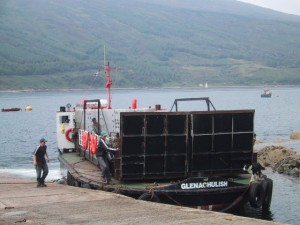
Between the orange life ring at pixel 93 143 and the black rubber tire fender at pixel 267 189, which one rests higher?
the orange life ring at pixel 93 143

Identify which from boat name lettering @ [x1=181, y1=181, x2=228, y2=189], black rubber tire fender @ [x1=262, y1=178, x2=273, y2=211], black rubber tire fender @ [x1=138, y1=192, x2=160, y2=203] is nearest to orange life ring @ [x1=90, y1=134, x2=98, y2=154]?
black rubber tire fender @ [x1=138, y1=192, x2=160, y2=203]

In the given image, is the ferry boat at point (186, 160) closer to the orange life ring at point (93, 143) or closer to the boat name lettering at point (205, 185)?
the boat name lettering at point (205, 185)

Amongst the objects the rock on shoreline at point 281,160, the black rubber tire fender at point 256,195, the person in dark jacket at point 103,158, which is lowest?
the rock on shoreline at point 281,160

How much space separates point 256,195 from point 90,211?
6.67m

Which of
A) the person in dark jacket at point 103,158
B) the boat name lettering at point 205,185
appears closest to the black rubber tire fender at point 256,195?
the boat name lettering at point 205,185

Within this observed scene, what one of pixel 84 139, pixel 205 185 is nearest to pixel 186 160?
pixel 205 185

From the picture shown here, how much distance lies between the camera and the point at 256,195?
2034 centimetres

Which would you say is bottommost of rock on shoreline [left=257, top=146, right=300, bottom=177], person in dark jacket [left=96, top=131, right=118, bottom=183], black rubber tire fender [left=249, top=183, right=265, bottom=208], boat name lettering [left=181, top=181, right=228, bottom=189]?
rock on shoreline [left=257, top=146, right=300, bottom=177]

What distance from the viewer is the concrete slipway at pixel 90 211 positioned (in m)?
15.0

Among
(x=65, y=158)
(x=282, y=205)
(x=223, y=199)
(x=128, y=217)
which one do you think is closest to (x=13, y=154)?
(x=65, y=158)

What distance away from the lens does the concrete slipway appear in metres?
15.0

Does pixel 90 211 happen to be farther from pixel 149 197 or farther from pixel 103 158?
pixel 103 158

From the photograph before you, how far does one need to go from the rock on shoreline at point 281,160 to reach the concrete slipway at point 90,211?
17517 millimetres

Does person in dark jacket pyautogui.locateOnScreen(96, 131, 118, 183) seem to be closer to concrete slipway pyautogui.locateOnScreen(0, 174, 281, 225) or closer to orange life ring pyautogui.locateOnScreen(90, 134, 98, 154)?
concrete slipway pyautogui.locateOnScreen(0, 174, 281, 225)
